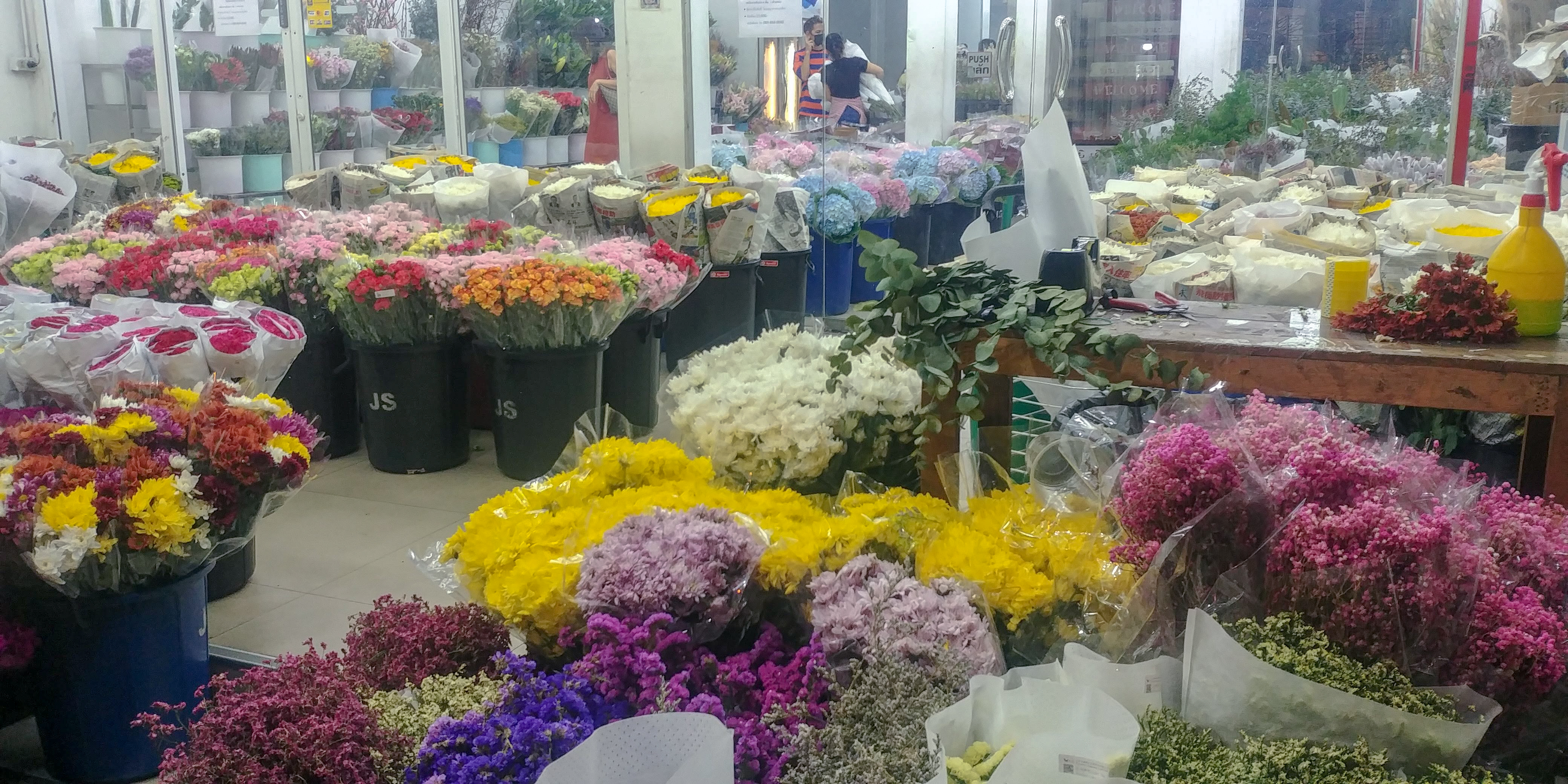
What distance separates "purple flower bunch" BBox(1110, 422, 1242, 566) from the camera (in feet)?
4.41

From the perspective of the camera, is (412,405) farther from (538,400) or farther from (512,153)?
(512,153)

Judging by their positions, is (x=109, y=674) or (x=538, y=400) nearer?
(x=109, y=674)

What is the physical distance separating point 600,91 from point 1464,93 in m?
4.59

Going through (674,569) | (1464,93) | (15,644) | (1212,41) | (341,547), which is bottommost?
(341,547)

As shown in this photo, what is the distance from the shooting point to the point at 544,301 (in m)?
4.25

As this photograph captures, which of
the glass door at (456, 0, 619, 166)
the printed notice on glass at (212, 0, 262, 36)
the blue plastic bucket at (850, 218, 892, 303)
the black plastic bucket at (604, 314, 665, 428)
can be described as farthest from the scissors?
the printed notice on glass at (212, 0, 262, 36)

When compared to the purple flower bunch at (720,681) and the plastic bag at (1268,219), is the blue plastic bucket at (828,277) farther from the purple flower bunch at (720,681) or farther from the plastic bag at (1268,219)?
the purple flower bunch at (720,681)

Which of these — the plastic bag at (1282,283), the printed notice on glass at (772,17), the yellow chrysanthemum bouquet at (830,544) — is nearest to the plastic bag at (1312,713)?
the yellow chrysanthemum bouquet at (830,544)

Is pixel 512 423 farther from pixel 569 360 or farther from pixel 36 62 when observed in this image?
pixel 36 62

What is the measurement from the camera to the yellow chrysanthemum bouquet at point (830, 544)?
1472 millimetres

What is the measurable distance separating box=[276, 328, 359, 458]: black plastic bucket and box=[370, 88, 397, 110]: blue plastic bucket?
12.3ft

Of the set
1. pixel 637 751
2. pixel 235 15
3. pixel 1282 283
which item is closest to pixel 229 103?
pixel 235 15

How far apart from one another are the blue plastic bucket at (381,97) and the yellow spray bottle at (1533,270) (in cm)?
721

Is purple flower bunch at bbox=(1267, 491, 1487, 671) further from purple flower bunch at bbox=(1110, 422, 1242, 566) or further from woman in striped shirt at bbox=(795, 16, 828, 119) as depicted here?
woman in striped shirt at bbox=(795, 16, 828, 119)
